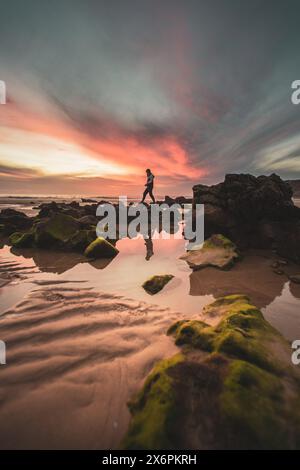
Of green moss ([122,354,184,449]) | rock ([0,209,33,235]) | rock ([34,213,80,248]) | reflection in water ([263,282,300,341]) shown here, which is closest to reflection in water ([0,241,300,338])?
reflection in water ([263,282,300,341])

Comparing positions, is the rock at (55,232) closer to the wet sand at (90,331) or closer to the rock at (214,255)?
the wet sand at (90,331)

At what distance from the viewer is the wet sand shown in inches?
89.5

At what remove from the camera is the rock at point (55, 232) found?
9.66 metres

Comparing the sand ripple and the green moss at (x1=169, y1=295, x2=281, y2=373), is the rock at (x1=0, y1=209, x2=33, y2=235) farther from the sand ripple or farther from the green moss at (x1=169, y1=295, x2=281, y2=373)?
the green moss at (x1=169, y1=295, x2=281, y2=373)

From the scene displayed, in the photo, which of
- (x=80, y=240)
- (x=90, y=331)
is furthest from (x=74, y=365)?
(x=80, y=240)

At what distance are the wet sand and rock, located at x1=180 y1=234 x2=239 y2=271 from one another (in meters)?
0.31

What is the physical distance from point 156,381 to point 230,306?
2.12 metres

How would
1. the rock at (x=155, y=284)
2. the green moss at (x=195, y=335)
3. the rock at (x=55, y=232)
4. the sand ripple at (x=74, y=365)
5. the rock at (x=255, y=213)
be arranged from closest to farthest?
the sand ripple at (x=74, y=365), the green moss at (x=195, y=335), the rock at (x=155, y=284), the rock at (x=255, y=213), the rock at (x=55, y=232)

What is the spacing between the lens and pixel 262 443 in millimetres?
1856

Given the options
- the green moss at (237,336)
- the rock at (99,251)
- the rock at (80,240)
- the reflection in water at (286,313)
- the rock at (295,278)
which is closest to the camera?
the green moss at (237,336)

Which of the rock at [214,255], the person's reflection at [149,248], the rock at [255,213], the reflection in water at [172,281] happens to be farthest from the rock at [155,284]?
the rock at [255,213]

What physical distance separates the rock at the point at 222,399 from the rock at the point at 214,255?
4.21m

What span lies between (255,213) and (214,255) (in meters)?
3.16

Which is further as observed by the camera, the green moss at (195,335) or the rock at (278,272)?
the rock at (278,272)
